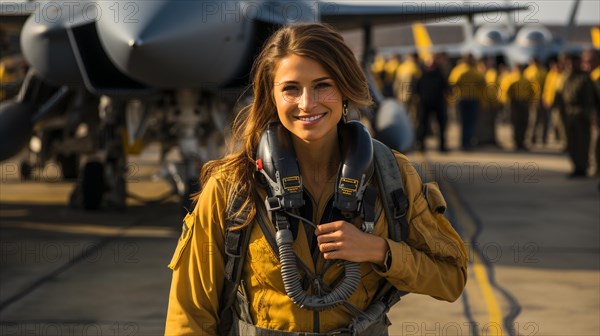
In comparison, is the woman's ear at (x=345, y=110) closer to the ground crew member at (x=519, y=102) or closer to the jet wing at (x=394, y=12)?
the jet wing at (x=394, y=12)

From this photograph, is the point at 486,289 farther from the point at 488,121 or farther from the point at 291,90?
the point at 488,121

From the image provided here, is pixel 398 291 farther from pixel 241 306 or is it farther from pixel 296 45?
pixel 296 45

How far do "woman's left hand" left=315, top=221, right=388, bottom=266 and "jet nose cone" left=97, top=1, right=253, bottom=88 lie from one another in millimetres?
4620

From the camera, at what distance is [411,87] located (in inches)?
729

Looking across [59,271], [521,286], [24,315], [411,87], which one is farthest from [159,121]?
[411,87]

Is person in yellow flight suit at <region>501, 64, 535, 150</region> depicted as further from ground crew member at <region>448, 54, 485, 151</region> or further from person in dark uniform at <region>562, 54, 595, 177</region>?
person in dark uniform at <region>562, 54, 595, 177</region>

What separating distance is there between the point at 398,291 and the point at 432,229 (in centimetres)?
21

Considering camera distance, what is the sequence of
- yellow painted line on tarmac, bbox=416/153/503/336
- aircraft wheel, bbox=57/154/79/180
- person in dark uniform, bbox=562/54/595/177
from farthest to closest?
aircraft wheel, bbox=57/154/79/180
person in dark uniform, bbox=562/54/595/177
yellow painted line on tarmac, bbox=416/153/503/336

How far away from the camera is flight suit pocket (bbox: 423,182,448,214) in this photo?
2383 millimetres

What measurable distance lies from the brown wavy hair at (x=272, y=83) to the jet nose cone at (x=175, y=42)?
166 inches

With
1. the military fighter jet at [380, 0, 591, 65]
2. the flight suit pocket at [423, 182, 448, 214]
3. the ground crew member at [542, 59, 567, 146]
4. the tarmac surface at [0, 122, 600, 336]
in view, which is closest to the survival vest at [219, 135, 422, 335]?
the flight suit pocket at [423, 182, 448, 214]

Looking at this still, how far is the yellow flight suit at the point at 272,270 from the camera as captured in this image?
89.6 inches

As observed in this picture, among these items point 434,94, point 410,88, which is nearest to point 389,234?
point 434,94

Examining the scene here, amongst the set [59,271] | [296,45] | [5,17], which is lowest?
[59,271]
